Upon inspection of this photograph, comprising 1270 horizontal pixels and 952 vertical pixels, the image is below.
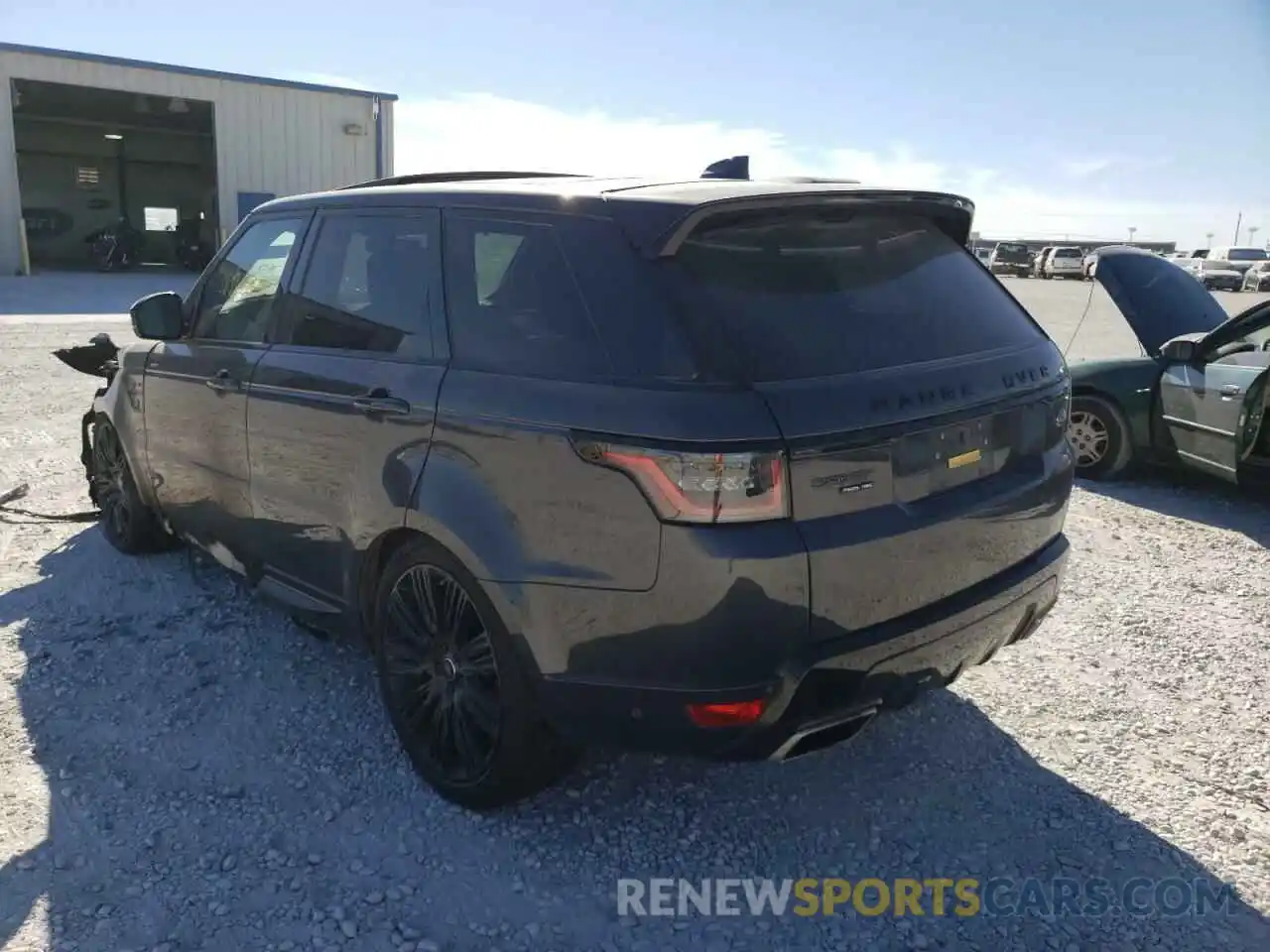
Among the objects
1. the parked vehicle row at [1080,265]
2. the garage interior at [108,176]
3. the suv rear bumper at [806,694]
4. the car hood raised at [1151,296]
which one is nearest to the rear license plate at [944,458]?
the suv rear bumper at [806,694]

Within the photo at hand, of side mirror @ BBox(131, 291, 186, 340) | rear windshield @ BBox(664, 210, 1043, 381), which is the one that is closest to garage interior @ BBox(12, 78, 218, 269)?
side mirror @ BBox(131, 291, 186, 340)

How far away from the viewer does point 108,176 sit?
36.0 metres

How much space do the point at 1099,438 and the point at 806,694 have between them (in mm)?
5438

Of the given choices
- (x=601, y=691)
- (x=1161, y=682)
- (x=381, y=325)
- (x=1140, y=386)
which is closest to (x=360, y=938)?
(x=601, y=691)

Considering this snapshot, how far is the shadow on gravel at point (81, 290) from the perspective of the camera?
772 inches

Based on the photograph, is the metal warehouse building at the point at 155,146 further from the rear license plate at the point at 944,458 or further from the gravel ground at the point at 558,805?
the rear license plate at the point at 944,458

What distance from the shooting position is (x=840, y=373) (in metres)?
2.46

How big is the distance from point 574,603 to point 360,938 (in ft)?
3.31

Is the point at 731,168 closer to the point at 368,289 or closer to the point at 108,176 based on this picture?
the point at 368,289

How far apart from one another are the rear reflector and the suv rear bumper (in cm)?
2

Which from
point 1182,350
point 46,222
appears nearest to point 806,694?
point 1182,350

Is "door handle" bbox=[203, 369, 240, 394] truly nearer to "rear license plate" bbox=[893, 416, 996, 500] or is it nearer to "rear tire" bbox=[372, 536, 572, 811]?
"rear tire" bbox=[372, 536, 572, 811]

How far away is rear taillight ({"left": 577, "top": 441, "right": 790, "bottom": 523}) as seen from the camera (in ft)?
7.39

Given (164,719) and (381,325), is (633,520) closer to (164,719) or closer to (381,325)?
(381,325)
